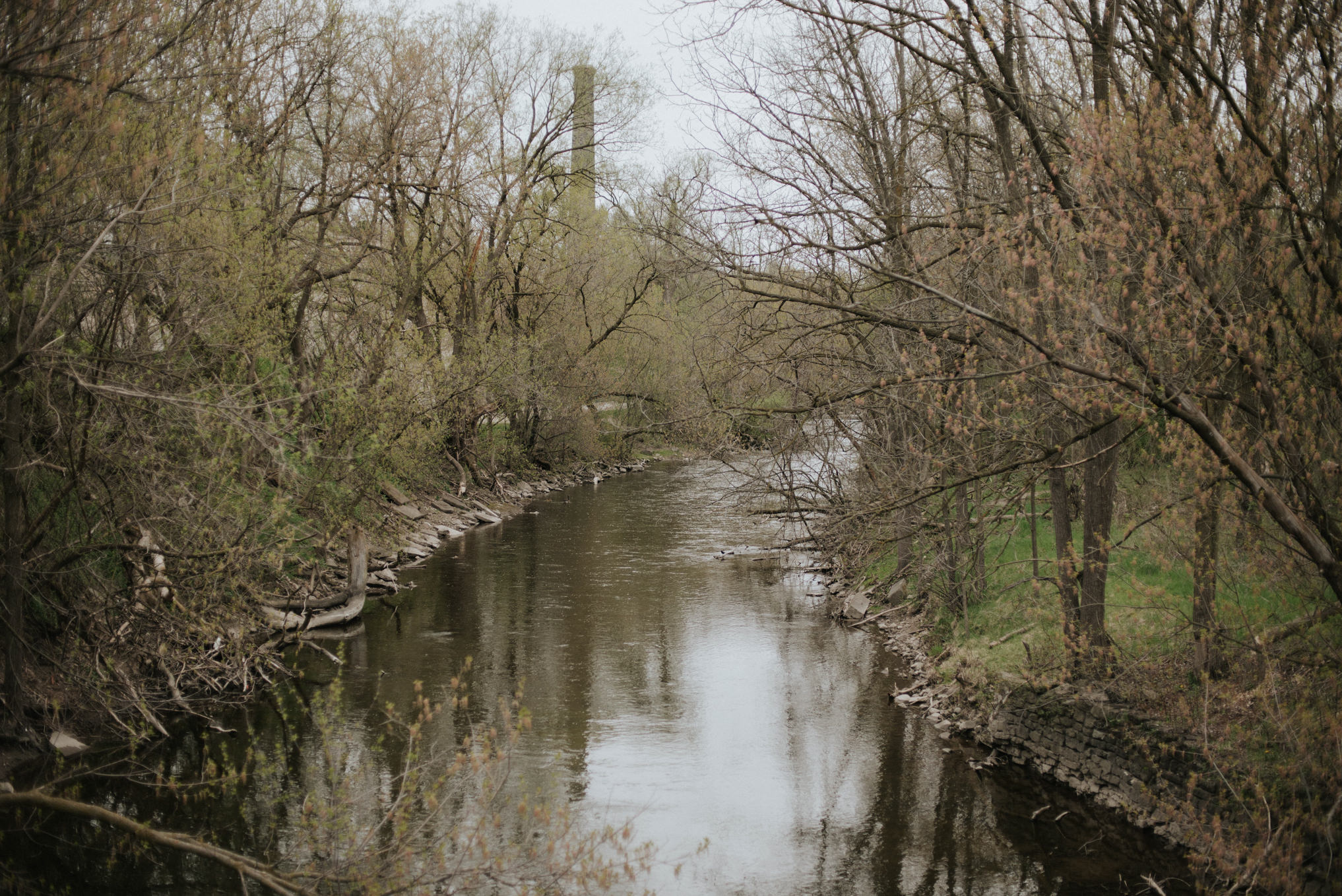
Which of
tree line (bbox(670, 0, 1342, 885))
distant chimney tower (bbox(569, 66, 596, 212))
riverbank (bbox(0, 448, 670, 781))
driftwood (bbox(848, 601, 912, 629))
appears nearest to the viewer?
tree line (bbox(670, 0, 1342, 885))

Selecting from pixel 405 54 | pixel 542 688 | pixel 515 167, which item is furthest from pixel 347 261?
pixel 542 688

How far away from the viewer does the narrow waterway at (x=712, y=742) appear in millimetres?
8930

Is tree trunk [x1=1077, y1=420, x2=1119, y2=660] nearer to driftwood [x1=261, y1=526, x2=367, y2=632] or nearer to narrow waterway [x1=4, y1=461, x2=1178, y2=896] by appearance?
narrow waterway [x1=4, y1=461, x2=1178, y2=896]

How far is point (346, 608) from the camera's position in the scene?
53.0 ft

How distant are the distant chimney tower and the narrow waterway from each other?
16.5m

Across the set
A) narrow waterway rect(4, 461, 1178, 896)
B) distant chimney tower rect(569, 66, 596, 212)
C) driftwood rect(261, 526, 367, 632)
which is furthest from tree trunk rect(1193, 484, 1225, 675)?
distant chimney tower rect(569, 66, 596, 212)

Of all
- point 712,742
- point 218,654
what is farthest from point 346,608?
point 712,742

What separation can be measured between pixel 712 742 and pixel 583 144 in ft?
82.0

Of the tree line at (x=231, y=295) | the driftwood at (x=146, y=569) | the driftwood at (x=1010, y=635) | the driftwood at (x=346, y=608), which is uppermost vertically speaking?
the tree line at (x=231, y=295)

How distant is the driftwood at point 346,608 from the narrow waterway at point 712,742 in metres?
0.45

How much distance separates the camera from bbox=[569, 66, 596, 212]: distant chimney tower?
103 feet

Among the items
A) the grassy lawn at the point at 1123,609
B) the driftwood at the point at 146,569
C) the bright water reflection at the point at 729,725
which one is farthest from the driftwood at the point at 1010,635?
the driftwood at the point at 146,569

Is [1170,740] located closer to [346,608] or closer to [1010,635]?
[1010,635]

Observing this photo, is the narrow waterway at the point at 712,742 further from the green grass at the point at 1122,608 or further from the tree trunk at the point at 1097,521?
the tree trunk at the point at 1097,521
